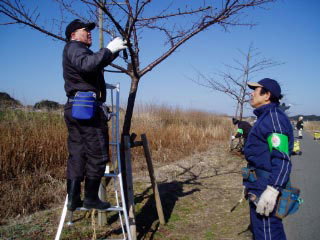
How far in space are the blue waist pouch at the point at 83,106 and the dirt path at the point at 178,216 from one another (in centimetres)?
188

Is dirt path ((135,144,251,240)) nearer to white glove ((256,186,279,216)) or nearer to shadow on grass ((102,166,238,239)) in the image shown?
shadow on grass ((102,166,238,239))

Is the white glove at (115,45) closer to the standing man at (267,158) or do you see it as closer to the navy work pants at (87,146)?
the navy work pants at (87,146)

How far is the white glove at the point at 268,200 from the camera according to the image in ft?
7.48

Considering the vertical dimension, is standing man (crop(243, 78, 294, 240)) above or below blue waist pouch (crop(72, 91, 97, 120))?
below

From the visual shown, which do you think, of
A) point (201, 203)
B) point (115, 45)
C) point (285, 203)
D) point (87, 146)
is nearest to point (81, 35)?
point (115, 45)

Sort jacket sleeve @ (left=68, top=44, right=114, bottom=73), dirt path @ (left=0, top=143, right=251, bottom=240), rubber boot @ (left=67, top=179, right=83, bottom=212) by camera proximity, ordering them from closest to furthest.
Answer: jacket sleeve @ (left=68, top=44, right=114, bottom=73) → rubber boot @ (left=67, top=179, right=83, bottom=212) → dirt path @ (left=0, top=143, right=251, bottom=240)

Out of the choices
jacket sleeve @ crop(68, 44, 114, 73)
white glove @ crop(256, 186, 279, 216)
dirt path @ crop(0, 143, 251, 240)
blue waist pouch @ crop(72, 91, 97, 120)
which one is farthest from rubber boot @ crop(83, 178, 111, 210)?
white glove @ crop(256, 186, 279, 216)

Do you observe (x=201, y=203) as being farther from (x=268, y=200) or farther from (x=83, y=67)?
(x=83, y=67)

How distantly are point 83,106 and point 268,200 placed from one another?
1713 millimetres

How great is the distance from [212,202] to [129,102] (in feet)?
8.65

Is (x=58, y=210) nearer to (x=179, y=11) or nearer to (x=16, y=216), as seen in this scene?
(x=16, y=216)

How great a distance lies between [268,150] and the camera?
2.47 metres

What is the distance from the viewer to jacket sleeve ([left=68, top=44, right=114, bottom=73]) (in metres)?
2.42

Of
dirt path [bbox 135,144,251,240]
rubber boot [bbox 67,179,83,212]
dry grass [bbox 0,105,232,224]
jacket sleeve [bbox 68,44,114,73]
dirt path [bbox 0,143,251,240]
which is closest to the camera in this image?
jacket sleeve [bbox 68,44,114,73]
